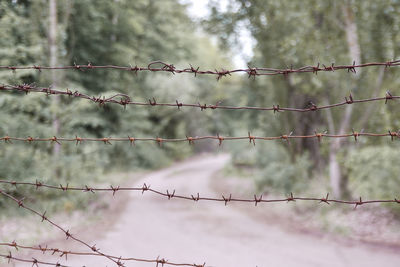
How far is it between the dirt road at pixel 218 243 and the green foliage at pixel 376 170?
5.71ft

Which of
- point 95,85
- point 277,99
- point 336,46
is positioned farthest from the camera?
point 95,85

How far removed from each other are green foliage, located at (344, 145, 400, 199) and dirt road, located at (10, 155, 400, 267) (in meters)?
1.74

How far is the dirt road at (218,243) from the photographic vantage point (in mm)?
5961

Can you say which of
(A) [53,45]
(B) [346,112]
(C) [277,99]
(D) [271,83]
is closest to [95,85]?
(A) [53,45]

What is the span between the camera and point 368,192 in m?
8.30

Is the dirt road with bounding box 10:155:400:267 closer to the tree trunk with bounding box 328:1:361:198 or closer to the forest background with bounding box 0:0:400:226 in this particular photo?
the forest background with bounding box 0:0:400:226

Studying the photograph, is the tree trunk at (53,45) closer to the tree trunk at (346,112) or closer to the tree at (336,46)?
the tree at (336,46)

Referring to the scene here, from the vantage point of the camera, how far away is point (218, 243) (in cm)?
718

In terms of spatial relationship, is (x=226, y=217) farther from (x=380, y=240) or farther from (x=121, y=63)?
(x=121, y=63)

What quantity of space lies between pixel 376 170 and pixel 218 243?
4.02m

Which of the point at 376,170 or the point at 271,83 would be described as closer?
the point at 376,170

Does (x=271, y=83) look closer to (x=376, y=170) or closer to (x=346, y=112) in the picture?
(x=346, y=112)

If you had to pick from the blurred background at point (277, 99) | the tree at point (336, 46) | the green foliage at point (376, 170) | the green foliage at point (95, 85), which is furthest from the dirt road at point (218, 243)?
the tree at point (336, 46)

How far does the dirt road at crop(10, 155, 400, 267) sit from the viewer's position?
5.96 metres
